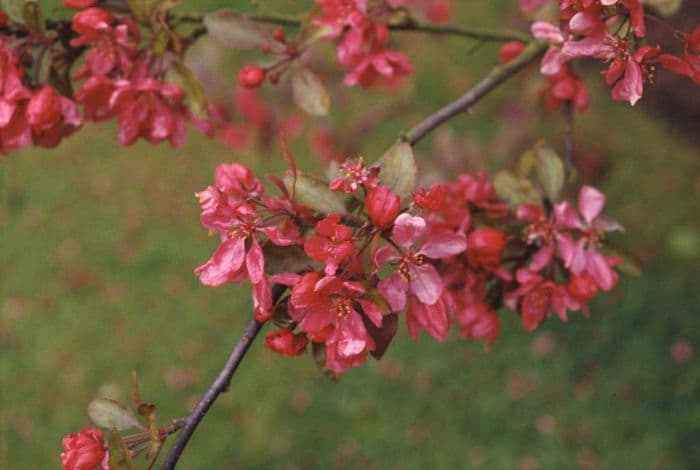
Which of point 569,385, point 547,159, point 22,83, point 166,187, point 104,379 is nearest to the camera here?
point 22,83

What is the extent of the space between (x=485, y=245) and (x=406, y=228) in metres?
0.23

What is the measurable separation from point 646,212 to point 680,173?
0.87 feet

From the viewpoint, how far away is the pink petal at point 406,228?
3.00ft

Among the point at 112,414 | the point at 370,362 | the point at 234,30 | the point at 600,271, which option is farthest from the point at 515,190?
the point at 370,362

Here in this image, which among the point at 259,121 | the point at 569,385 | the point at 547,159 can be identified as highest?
the point at 547,159

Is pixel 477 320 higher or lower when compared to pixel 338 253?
lower

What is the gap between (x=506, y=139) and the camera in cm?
288

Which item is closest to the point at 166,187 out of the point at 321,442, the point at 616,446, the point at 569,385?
the point at 321,442

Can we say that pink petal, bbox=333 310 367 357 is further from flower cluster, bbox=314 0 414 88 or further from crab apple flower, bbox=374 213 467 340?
flower cluster, bbox=314 0 414 88

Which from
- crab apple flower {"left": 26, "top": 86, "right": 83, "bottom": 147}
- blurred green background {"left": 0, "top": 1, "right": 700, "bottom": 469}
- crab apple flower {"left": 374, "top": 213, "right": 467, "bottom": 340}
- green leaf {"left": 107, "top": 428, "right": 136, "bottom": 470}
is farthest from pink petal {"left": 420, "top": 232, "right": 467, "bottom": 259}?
blurred green background {"left": 0, "top": 1, "right": 700, "bottom": 469}

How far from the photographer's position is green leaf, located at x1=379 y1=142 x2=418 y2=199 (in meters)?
0.99

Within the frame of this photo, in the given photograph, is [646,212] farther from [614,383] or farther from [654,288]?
[614,383]

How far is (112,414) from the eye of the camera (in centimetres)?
102

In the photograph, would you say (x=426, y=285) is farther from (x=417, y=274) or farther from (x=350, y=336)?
(x=350, y=336)
